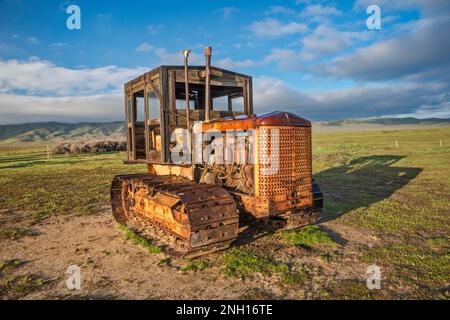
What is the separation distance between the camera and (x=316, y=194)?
6516 millimetres

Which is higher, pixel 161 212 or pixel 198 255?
pixel 161 212

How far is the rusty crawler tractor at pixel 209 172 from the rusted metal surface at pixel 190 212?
16 mm

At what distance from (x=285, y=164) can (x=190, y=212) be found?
189 cm

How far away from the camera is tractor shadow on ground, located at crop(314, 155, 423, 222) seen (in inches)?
351

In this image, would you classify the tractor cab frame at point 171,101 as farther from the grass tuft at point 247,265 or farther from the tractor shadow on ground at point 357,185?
the tractor shadow on ground at point 357,185

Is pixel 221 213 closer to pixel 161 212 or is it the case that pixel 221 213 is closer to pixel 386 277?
pixel 161 212

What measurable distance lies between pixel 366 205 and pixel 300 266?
4810 mm

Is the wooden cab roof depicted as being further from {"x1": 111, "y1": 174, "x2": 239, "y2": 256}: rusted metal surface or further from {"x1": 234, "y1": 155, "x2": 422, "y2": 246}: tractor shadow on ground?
{"x1": 234, "y1": 155, "x2": 422, "y2": 246}: tractor shadow on ground

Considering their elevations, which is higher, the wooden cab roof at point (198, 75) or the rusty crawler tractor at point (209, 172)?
the wooden cab roof at point (198, 75)

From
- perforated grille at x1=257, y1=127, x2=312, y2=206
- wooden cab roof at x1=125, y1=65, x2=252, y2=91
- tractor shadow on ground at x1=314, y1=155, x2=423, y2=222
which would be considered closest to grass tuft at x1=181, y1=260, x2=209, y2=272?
perforated grille at x1=257, y1=127, x2=312, y2=206

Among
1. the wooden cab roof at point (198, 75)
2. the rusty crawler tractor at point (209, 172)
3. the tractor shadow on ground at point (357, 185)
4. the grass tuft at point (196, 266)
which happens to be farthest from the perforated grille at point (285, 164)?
the wooden cab roof at point (198, 75)

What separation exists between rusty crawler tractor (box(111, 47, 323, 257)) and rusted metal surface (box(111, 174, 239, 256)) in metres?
0.02

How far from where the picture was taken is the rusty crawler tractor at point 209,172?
17.2 feet
